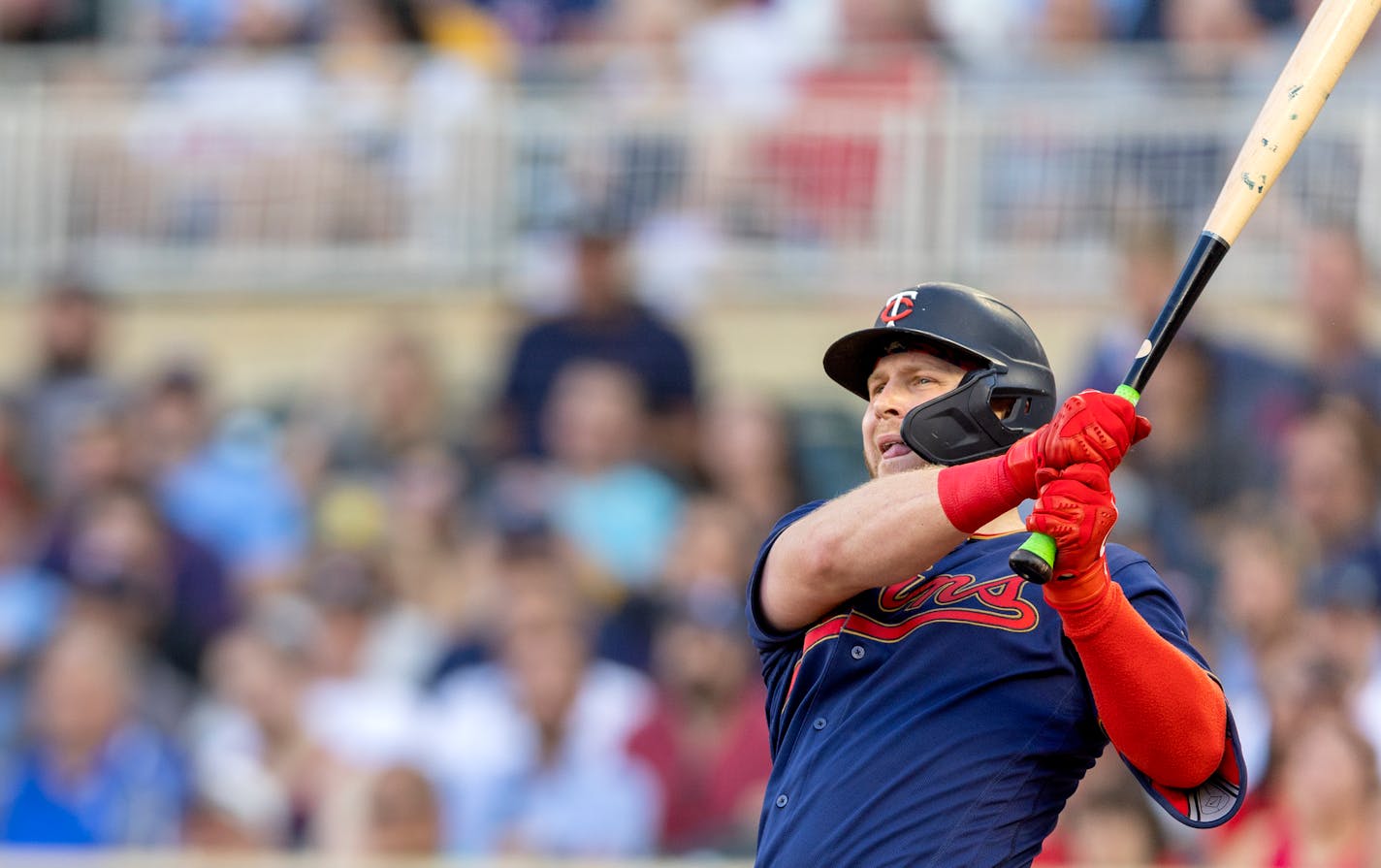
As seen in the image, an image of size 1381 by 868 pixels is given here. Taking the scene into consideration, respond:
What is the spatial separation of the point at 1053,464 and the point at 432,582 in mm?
5473

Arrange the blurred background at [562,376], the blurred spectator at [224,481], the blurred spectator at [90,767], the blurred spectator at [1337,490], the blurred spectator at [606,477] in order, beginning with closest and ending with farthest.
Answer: the blurred spectator at [1337,490] < the blurred background at [562,376] < the blurred spectator at [90,767] < the blurred spectator at [606,477] < the blurred spectator at [224,481]

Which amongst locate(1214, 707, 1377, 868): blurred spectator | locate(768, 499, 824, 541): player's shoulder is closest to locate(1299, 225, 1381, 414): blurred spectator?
locate(1214, 707, 1377, 868): blurred spectator

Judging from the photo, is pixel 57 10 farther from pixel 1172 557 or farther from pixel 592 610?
pixel 1172 557

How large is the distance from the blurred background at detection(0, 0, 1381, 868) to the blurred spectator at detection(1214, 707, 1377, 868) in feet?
0.04

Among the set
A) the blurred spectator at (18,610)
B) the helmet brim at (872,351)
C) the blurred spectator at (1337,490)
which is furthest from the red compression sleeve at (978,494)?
the blurred spectator at (18,610)

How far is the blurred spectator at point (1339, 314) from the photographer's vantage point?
7324mm

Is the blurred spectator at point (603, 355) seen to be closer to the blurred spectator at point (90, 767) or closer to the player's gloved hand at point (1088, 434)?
Answer: the blurred spectator at point (90, 767)

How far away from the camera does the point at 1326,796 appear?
5883 millimetres

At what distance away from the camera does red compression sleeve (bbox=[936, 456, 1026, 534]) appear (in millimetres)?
2896

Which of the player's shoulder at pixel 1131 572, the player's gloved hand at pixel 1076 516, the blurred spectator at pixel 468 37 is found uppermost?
the player's gloved hand at pixel 1076 516

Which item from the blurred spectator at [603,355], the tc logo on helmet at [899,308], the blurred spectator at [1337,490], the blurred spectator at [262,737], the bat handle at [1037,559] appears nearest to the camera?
the bat handle at [1037,559]

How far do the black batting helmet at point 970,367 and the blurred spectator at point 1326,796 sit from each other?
2.98 meters

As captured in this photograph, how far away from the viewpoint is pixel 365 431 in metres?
8.74

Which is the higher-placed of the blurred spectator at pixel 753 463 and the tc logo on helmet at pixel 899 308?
the tc logo on helmet at pixel 899 308
